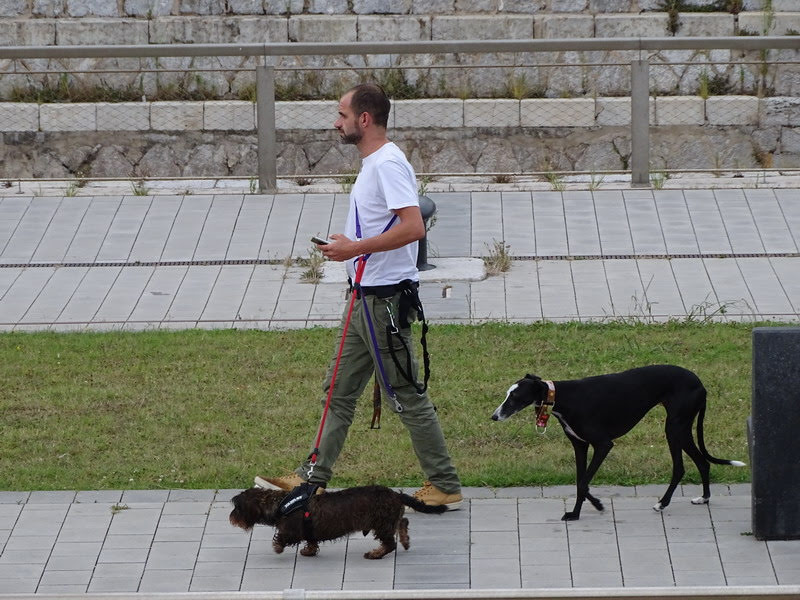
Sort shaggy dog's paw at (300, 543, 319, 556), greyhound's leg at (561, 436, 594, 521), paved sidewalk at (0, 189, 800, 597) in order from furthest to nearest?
greyhound's leg at (561, 436, 594, 521)
shaggy dog's paw at (300, 543, 319, 556)
paved sidewalk at (0, 189, 800, 597)

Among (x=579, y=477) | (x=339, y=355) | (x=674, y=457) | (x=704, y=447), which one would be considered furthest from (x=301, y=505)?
(x=704, y=447)

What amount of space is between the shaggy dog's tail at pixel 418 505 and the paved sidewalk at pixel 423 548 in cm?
7

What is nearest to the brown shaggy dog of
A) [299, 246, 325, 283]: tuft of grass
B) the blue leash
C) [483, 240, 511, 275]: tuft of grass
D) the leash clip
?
the blue leash

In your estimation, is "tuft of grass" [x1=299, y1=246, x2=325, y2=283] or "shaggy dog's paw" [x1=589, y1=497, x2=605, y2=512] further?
"tuft of grass" [x1=299, y1=246, x2=325, y2=283]

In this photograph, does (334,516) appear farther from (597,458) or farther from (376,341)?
(597,458)

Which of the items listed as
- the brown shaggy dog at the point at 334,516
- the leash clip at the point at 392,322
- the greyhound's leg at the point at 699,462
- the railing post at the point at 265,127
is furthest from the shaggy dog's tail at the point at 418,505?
the railing post at the point at 265,127

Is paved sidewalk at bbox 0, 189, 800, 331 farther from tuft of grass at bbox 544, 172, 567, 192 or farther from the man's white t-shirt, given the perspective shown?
the man's white t-shirt

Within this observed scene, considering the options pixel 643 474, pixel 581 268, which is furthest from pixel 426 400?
pixel 581 268

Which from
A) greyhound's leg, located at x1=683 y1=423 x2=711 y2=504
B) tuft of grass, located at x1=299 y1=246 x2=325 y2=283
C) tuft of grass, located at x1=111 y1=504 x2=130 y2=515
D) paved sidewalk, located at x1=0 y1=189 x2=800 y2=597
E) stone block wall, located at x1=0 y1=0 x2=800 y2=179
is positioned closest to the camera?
paved sidewalk, located at x1=0 y1=189 x2=800 y2=597

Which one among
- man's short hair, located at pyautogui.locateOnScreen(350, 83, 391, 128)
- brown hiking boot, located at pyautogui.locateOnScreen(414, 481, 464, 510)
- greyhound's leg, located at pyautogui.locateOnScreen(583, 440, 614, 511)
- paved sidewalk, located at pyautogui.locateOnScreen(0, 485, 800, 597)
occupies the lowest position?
paved sidewalk, located at pyautogui.locateOnScreen(0, 485, 800, 597)

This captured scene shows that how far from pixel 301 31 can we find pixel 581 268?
23.9ft

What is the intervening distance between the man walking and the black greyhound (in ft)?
1.29

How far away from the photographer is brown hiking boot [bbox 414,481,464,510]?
637cm

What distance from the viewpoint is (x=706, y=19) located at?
16.5 m
